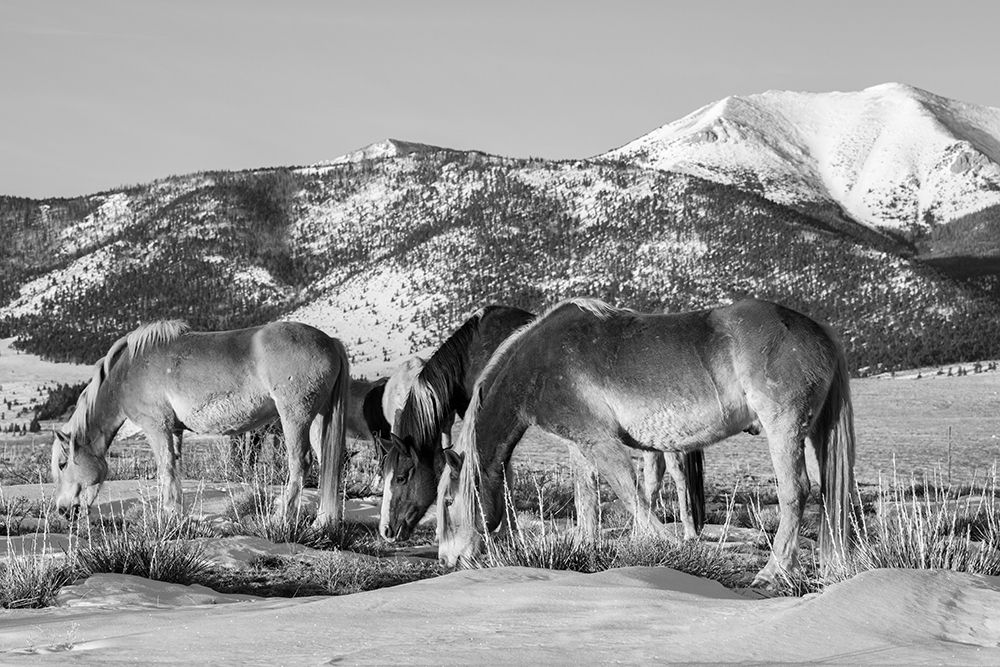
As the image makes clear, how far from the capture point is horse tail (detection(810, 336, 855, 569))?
718 cm

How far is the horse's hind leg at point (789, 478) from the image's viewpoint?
688 cm

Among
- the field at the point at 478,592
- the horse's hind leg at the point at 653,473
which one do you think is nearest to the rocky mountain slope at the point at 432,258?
the horse's hind leg at the point at 653,473

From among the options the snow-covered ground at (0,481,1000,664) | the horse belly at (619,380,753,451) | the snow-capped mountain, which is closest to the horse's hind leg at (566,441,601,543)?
the horse belly at (619,380,753,451)

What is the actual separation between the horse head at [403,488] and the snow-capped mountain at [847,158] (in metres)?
140

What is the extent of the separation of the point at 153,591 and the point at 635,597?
2965 mm

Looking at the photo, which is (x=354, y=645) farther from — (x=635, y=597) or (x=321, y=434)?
(x=321, y=434)

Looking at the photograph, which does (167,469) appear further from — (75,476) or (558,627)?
(558,627)

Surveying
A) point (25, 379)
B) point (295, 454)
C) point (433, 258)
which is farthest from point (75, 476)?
point (433, 258)

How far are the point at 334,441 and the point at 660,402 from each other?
4.00 metres

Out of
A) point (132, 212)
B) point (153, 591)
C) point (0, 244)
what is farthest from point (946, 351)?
point (0, 244)

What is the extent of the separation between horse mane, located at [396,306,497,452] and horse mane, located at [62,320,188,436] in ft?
8.28

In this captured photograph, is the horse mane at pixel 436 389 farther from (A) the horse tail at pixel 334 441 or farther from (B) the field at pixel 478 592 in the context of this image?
(B) the field at pixel 478 592

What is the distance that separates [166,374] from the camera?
10.2m

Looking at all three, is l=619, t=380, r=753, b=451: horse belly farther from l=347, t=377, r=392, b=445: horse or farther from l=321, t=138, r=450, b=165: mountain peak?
l=321, t=138, r=450, b=165: mountain peak
